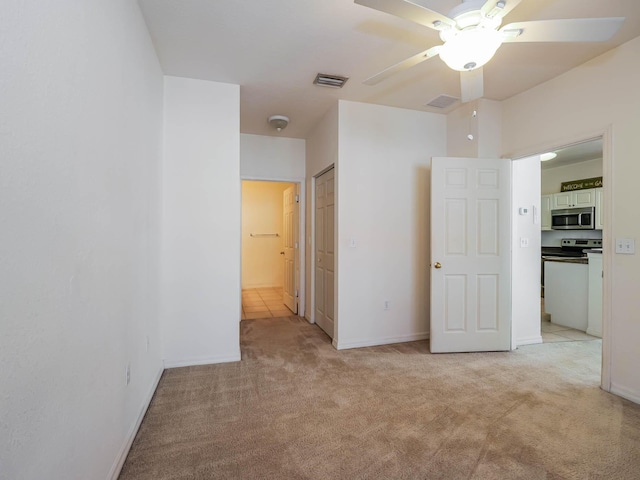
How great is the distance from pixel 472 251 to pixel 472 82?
5.89 ft

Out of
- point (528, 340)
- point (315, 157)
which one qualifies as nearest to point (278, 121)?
point (315, 157)

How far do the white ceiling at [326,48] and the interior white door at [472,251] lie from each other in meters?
0.83

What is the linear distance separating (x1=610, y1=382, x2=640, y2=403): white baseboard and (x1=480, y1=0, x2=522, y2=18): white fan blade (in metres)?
2.70

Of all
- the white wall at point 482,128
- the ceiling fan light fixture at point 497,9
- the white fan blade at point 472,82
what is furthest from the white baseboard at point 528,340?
the ceiling fan light fixture at point 497,9

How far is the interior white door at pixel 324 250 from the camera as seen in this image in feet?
12.4

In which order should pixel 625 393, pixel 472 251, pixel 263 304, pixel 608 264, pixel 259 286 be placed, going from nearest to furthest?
pixel 625 393
pixel 608 264
pixel 472 251
pixel 263 304
pixel 259 286

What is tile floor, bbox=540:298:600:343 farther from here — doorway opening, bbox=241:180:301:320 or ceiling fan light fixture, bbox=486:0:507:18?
doorway opening, bbox=241:180:301:320

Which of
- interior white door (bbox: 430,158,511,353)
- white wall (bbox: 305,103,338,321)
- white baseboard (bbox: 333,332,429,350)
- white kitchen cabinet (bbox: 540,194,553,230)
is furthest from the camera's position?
white kitchen cabinet (bbox: 540,194,553,230)

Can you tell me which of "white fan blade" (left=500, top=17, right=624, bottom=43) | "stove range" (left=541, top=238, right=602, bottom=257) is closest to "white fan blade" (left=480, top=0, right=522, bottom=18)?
"white fan blade" (left=500, top=17, right=624, bottom=43)

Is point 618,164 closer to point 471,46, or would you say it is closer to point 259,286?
point 471,46

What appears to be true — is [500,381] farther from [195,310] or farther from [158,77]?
[158,77]

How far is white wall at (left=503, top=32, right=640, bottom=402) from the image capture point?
232 cm

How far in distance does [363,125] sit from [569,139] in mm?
1867

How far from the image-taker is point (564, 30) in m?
1.58
